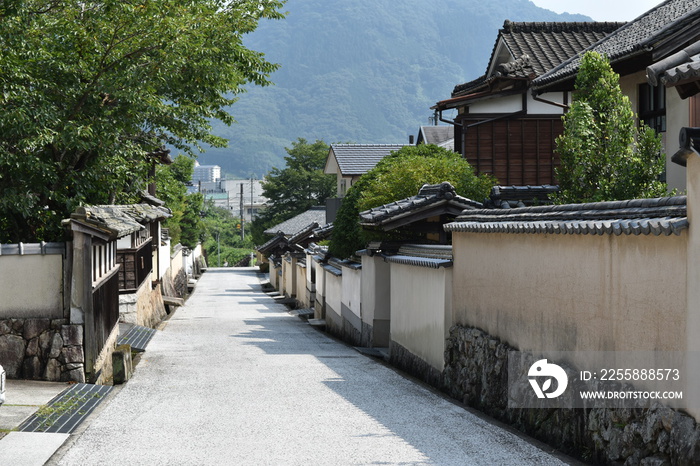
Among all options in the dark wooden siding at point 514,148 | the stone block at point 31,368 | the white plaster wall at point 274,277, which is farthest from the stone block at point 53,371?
the white plaster wall at point 274,277

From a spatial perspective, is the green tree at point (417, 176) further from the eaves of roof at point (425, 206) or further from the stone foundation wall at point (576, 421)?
the stone foundation wall at point (576, 421)

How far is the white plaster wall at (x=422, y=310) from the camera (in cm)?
1429

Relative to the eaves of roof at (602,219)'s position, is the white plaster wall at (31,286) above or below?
below

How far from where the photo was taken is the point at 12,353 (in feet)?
42.8

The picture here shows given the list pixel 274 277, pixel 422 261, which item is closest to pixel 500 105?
pixel 422 261

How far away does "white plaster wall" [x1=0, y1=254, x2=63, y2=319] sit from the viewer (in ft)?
42.9

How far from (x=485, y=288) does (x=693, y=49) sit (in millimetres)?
6038

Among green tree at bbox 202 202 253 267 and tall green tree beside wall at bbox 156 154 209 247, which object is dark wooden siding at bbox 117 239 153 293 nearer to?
tall green tree beside wall at bbox 156 154 209 247

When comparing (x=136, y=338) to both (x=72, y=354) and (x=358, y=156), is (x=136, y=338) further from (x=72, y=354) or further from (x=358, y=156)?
(x=358, y=156)

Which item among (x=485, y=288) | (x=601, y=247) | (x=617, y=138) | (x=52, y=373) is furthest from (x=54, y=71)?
(x=601, y=247)

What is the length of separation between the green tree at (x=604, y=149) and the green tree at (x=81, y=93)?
8595 mm

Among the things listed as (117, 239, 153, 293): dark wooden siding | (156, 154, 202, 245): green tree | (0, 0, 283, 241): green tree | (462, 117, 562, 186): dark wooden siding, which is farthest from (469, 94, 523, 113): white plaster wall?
(156, 154, 202, 245): green tree

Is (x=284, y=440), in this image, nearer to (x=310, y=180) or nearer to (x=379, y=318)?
(x=379, y=318)

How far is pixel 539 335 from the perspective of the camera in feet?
33.2
